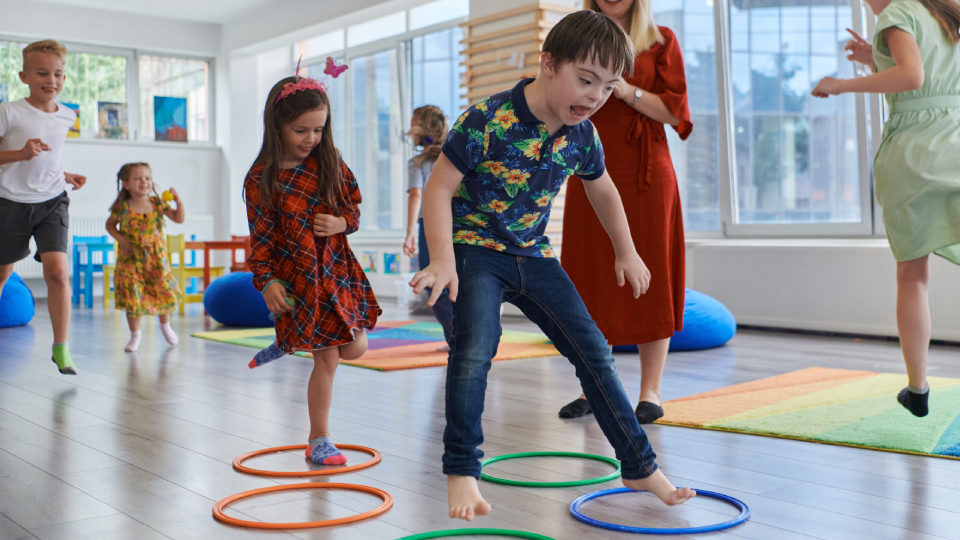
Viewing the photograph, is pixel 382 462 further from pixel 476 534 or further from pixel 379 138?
pixel 379 138

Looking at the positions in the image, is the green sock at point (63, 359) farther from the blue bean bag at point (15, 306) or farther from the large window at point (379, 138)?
the large window at point (379, 138)

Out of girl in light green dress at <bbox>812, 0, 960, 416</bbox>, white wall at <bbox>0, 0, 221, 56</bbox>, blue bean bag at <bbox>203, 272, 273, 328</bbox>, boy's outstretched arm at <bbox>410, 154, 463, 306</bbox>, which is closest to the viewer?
boy's outstretched arm at <bbox>410, 154, 463, 306</bbox>

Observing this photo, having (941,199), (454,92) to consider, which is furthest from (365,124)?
(941,199)

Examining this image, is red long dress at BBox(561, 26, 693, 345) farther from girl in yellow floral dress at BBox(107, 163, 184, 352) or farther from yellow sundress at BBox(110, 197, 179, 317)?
yellow sundress at BBox(110, 197, 179, 317)

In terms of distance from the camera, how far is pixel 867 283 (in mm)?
5184

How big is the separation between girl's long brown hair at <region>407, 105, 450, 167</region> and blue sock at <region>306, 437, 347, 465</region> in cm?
229

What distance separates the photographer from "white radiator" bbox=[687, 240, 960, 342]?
4910 millimetres

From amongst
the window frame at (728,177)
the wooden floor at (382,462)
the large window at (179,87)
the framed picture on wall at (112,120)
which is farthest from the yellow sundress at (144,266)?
the large window at (179,87)

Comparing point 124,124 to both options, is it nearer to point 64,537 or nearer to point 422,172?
point 422,172

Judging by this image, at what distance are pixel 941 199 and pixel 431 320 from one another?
474 cm

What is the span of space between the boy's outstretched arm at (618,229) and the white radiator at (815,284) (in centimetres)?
376

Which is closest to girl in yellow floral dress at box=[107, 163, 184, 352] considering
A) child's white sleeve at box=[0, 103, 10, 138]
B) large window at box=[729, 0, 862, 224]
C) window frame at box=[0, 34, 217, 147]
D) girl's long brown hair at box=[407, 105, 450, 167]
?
child's white sleeve at box=[0, 103, 10, 138]

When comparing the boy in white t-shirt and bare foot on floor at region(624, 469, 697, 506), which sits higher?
the boy in white t-shirt

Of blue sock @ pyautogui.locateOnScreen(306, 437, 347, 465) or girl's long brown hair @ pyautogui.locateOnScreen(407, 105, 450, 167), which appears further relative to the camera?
girl's long brown hair @ pyautogui.locateOnScreen(407, 105, 450, 167)
